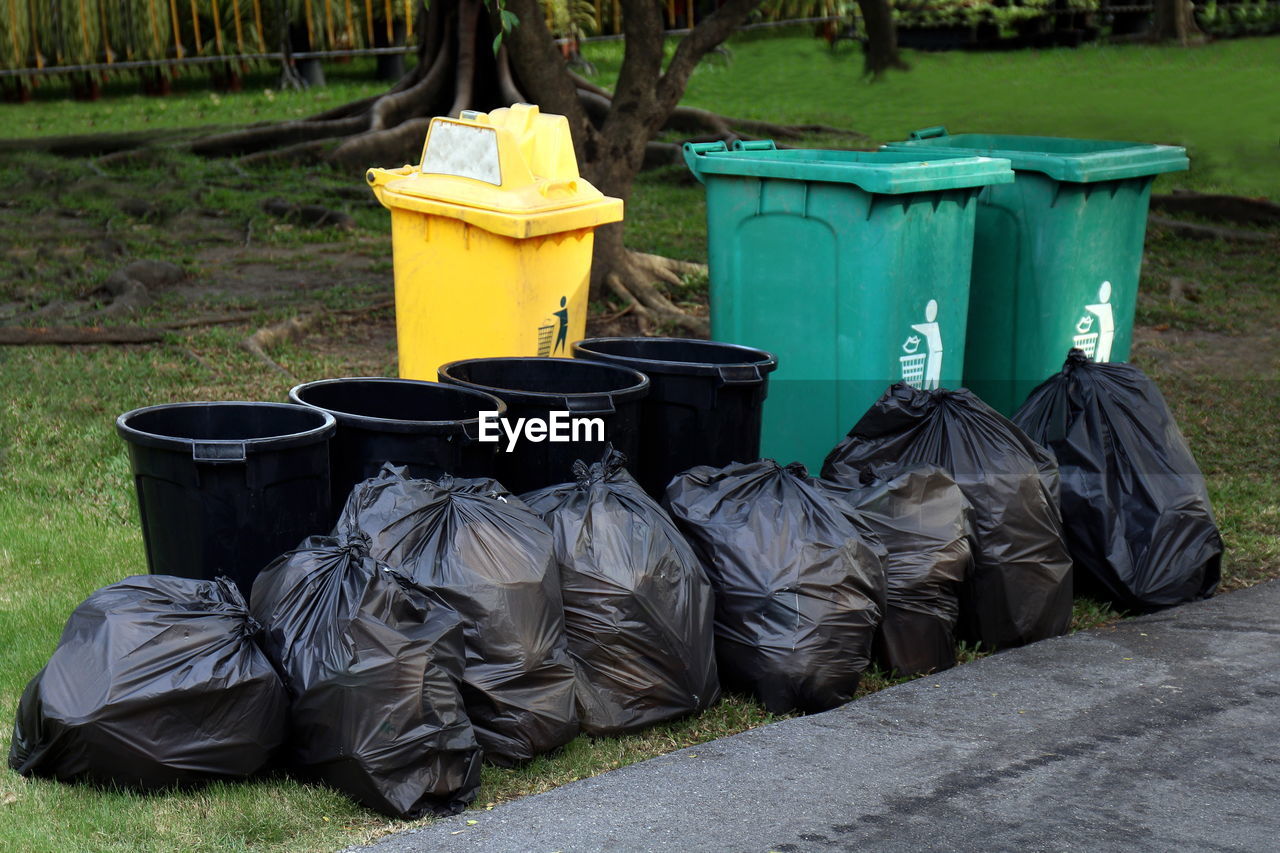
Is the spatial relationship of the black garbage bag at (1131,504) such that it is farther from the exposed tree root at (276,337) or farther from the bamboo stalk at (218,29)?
the bamboo stalk at (218,29)

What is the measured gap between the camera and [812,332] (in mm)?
4496

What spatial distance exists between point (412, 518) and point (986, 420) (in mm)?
1809

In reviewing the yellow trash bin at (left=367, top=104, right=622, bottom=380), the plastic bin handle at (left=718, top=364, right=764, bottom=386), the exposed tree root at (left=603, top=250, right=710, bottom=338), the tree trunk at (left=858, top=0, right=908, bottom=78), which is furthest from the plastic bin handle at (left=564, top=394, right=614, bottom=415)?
the exposed tree root at (left=603, top=250, right=710, bottom=338)

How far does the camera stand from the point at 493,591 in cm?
298

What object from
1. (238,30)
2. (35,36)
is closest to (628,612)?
(238,30)

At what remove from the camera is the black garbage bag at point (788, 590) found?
3336 mm

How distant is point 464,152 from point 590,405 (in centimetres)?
131

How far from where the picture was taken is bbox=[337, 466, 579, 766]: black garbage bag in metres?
2.96

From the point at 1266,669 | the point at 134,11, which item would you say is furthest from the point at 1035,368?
the point at 134,11

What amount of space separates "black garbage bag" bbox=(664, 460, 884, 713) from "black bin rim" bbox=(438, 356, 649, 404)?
380 millimetres

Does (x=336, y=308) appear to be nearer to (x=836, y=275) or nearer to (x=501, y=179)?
(x=501, y=179)

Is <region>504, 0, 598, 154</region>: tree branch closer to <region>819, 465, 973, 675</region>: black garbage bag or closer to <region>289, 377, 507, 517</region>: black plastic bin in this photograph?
<region>289, 377, 507, 517</region>: black plastic bin

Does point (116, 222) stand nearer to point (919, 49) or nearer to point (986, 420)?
point (986, 420)

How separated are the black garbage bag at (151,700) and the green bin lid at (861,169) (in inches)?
96.6
